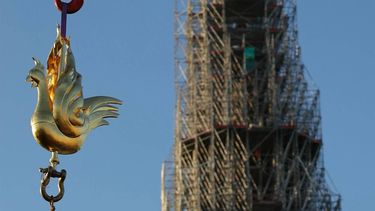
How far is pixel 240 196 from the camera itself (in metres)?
52.9

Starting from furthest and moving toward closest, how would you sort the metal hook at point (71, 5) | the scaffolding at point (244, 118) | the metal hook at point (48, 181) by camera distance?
the scaffolding at point (244, 118), the metal hook at point (71, 5), the metal hook at point (48, 181)

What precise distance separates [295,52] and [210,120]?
216 inches

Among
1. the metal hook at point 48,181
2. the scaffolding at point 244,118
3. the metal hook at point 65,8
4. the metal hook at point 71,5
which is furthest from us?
the scaffolding at point 244,118

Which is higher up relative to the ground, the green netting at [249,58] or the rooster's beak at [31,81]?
the green netting at [249,58]

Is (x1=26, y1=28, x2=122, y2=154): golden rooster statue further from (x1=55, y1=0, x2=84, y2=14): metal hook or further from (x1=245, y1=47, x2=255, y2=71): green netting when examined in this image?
(x1=245, y1=47, x2=255, y2=71): green netting

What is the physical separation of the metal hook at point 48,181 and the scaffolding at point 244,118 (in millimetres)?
43334

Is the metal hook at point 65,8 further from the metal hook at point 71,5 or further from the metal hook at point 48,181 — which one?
the metal hook at point 48,181

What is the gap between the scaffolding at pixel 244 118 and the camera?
53125 mm

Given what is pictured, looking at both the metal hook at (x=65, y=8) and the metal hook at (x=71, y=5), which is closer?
the metal hook at (x=65, y=8)

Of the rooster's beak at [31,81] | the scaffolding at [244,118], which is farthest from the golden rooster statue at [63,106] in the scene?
the scaffolding at [244,118]

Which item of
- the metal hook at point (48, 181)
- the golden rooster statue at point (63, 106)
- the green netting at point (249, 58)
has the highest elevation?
the green netting at point (249, 58)

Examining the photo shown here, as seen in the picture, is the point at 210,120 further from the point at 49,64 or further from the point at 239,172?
the point at 49,64

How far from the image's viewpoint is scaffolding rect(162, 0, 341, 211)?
53.1 metres

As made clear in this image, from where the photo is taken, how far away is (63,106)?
892cm
